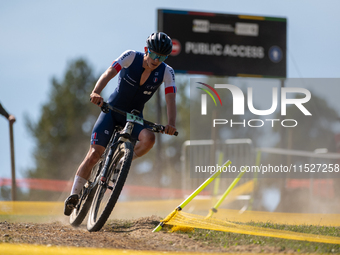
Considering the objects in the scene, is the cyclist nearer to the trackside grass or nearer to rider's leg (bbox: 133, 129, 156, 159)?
rider's leg (bbox: 133, 129, 156, 159)

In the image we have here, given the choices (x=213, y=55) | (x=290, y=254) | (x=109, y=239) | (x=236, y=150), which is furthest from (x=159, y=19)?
(x=290, y=254)

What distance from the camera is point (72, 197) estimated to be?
18.3 ft

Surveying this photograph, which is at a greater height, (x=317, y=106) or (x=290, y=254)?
(x=317, y=106)

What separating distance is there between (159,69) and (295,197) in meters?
8.18

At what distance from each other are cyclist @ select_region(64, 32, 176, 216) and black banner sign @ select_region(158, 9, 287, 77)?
27.7 ft

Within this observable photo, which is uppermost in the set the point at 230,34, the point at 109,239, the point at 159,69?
the point at 230,34

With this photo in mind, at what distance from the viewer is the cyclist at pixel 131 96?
5.44 meters

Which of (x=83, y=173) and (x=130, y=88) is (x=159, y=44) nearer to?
(x=130, y=88)

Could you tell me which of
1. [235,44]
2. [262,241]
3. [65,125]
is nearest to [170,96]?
[262,241]

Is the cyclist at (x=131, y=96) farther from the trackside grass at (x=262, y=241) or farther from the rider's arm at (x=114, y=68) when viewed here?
the trackside grass at (x=262, y=241)

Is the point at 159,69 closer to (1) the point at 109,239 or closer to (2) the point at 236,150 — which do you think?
(1) the point at 109,239

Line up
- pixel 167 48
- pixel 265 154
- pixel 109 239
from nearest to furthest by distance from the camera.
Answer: pixel 109 239 < pixel 167 48 < pixel 265 154

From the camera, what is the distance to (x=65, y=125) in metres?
47.9

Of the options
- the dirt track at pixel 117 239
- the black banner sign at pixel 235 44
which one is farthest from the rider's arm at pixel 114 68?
the black banner sign at pixel 235 44
